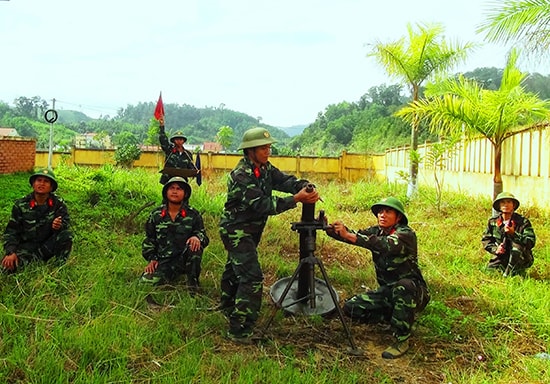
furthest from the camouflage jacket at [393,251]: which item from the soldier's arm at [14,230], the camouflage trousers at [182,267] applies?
the soldier's arm at [14,230]

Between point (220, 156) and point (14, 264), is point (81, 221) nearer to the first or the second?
point (14, 264)

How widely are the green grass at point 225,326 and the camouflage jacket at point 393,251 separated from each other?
0.48m

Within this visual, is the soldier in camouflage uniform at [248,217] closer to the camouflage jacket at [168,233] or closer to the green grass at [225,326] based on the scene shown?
the green grass at [225,326]

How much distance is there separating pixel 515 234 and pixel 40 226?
4900mm

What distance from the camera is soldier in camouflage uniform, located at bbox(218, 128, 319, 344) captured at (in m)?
3.59

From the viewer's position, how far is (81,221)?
654 cm

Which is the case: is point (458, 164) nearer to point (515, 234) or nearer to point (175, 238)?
point (515, 234)

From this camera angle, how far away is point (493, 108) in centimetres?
805

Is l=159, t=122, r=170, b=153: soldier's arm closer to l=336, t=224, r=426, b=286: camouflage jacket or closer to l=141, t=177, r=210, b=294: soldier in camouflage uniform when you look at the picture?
l=141, t=177, r=210, b=294: soldier in camouflage uniform

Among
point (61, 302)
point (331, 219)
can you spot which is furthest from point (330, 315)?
point (331, 219)

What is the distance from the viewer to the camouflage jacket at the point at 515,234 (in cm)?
520

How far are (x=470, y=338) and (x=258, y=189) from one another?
2026 millimetres

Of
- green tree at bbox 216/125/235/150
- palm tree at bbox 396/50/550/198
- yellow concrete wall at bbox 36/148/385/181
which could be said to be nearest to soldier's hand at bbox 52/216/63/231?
palm tree at bbox 396/50/550/198

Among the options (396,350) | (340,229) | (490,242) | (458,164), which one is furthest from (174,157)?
(458,164)
